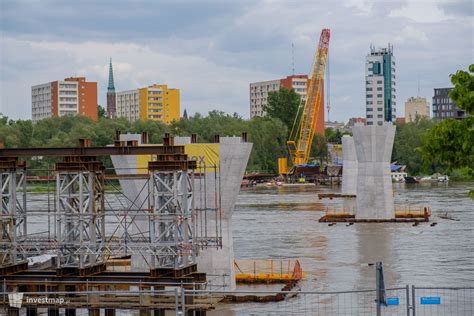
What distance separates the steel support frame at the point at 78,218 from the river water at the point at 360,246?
1248 centimetres

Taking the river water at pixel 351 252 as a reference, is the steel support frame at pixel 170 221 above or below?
above

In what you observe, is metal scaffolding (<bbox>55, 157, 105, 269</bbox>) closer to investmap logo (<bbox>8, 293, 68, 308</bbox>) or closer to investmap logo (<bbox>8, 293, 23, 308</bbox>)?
investmap logo (<bbox>8, 293, 68, 308</bbox>)

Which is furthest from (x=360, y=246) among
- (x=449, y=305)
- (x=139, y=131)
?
(x=139, y=131)

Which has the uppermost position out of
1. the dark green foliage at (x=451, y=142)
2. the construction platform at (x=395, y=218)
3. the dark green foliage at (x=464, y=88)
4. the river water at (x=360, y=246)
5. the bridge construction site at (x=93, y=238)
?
the dark green foliage at (x=464, y=88)

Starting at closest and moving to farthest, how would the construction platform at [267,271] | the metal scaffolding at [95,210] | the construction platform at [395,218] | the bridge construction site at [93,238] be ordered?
the bridge construction site at [93,238], the metal scaffolding at [95,210], the construction platform at [267,271], the construction platform at [395,218]

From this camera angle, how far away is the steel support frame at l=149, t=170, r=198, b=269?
111 ft

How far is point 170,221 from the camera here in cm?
3450

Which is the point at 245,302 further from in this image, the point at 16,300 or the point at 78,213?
the point at 16,300

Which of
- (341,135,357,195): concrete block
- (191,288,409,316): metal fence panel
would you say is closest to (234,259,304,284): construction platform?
(191,288,409,316): metal fence panel

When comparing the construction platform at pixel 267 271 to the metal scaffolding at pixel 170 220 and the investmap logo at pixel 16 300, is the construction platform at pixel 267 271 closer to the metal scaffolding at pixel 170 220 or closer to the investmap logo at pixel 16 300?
the metal scaffolding at pixel 170 220

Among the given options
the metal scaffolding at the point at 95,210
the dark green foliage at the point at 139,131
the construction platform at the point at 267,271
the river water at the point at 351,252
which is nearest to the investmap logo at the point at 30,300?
the metal scaffolding at the point at 95,210

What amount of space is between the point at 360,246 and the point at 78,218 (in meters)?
32.5

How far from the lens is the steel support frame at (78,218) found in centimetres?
3494

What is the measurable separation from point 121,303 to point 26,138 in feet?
490
